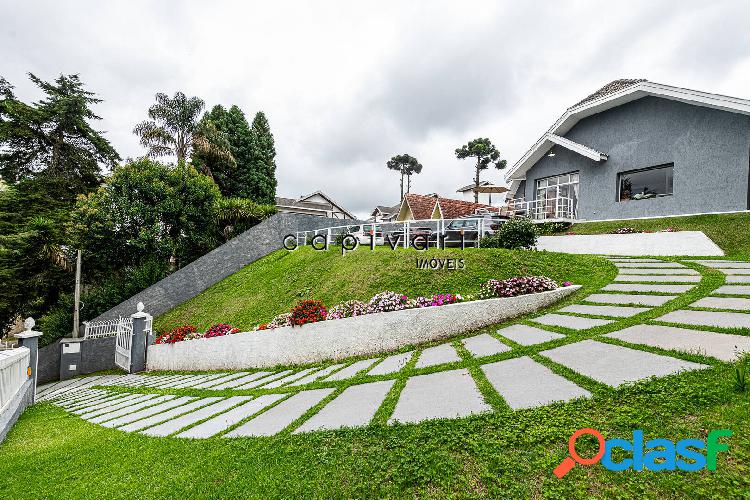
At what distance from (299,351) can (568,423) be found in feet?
18.1

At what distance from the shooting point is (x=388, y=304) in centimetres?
674

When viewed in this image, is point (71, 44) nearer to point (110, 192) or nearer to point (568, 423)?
point (110, 192)

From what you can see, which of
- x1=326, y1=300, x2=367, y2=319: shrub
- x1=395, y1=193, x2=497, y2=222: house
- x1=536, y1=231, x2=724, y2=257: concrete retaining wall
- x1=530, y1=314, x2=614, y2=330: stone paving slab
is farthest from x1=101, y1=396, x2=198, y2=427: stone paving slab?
x1=395, y1=193, x2=497, y2=222: house

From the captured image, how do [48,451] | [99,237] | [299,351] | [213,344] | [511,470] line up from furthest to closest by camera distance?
[99,237] → [213,344] → [299,351] → [48,451] → [511,470]

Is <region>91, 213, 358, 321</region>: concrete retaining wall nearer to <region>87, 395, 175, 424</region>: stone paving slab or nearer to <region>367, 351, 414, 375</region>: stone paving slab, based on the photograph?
<region>87, 395, 175, 424</region>: stone paving slab

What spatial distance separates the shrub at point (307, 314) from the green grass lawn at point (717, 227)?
12347 millimetres

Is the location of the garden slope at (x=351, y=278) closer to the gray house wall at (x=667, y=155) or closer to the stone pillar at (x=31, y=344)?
the stone pillar at (x=31, y=344)

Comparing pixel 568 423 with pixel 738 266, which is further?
pixel 738 266

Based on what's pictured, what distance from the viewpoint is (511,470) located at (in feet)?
7.53

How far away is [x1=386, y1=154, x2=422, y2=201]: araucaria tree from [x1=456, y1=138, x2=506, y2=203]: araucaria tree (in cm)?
1686

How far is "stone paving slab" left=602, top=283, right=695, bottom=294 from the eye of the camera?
6.36 meters

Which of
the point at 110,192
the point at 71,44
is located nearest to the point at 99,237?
the point at 110,192

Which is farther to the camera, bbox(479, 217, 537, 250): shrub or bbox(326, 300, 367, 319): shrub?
bbox(479, 217, 537, 250): shrub

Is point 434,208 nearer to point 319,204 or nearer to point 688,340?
point 688,340
